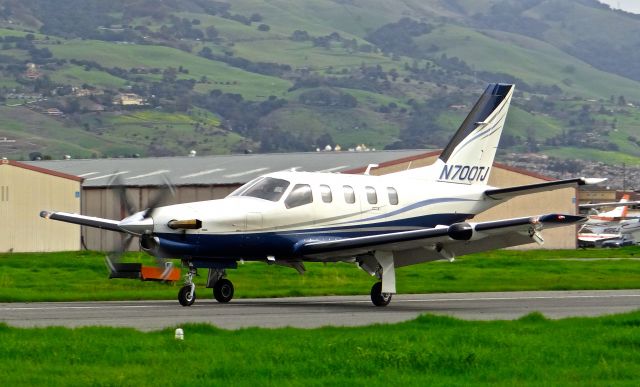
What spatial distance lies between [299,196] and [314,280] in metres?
11.6

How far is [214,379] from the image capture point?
1847 centimetres

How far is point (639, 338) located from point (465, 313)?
9.27m

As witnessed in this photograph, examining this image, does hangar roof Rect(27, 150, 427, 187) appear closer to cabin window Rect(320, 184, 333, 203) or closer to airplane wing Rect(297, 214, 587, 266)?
cabin window Rect(320, 184, 333, 203)

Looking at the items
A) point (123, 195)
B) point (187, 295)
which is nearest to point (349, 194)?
point (187, 295)

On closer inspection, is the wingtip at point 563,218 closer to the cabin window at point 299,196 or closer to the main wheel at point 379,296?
the main wheel at point 379,296

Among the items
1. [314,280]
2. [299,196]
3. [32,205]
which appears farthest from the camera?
[32,205]

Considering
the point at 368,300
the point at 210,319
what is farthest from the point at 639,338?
the point at 368,300

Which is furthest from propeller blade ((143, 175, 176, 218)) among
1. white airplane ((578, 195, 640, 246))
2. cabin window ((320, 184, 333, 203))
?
white airplane ((578, 195, 640, 246))

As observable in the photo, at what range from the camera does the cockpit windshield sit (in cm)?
3422

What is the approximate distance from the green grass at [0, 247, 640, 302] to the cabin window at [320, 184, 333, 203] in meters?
4.54

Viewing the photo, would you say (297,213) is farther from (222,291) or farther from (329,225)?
(222,291)

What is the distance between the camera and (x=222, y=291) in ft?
114

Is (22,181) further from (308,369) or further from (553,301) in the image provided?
(308,369)

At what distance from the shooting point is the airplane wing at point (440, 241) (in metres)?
31.8
